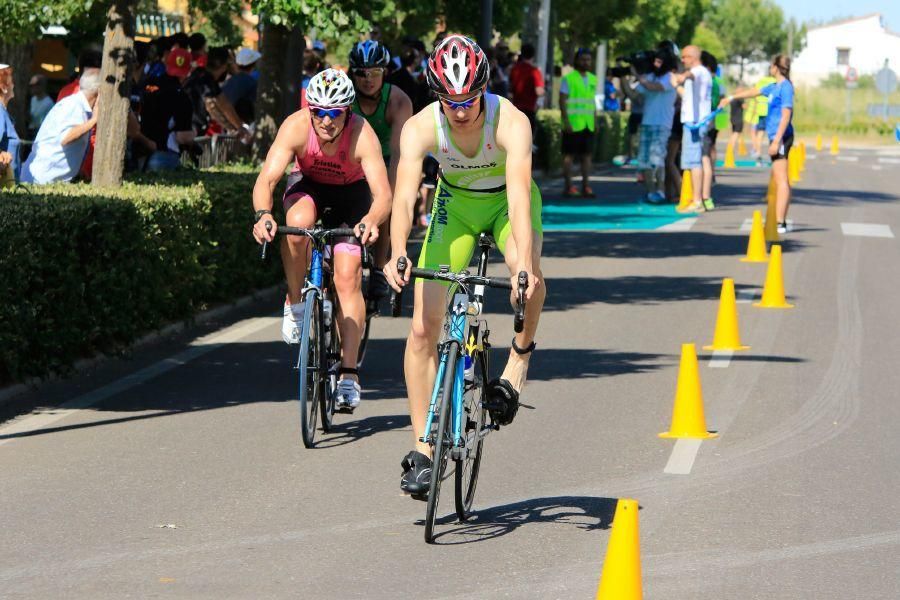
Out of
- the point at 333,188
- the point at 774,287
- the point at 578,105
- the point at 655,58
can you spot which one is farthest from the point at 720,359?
the point at 578,105

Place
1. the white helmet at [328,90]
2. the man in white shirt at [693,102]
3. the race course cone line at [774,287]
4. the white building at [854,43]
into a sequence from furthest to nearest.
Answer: the white building at [854,43]
the man in white shirt at [693,102]
the race course cone line at [774,287]
the white helmet at [328,90]

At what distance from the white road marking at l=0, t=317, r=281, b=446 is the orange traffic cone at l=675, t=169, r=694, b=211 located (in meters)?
13.4

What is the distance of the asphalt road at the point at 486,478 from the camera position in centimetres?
620

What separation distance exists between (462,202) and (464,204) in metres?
0.01

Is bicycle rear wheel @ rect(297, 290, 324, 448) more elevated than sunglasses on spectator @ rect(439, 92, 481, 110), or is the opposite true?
sunglasses on spectator @ rect(439, 92, 481, 110)

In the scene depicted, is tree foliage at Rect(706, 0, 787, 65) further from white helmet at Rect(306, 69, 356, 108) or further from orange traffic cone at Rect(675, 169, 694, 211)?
white helmet at Rect(306, 69, 356, 108)

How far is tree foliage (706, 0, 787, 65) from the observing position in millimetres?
140875

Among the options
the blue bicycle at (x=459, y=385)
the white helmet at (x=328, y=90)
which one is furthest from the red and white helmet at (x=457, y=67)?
the white helmet at (x=328, y=90)

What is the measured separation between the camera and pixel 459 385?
6613 mm

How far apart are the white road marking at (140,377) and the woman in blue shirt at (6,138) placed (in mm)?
1830

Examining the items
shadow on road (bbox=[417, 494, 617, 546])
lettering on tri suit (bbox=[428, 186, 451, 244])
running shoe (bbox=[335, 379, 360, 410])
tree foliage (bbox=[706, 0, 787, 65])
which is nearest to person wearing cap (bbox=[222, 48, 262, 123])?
running shoe (bbox=[335, 379, 360, 410])

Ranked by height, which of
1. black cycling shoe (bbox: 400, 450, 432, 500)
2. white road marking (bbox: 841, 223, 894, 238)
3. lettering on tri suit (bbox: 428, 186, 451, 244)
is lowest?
white road marking (bbox: 841, 223, 894, 238)

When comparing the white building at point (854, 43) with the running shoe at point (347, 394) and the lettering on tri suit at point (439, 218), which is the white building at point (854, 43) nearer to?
the running shoe at point (347, 394)

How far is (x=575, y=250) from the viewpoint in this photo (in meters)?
19.7
